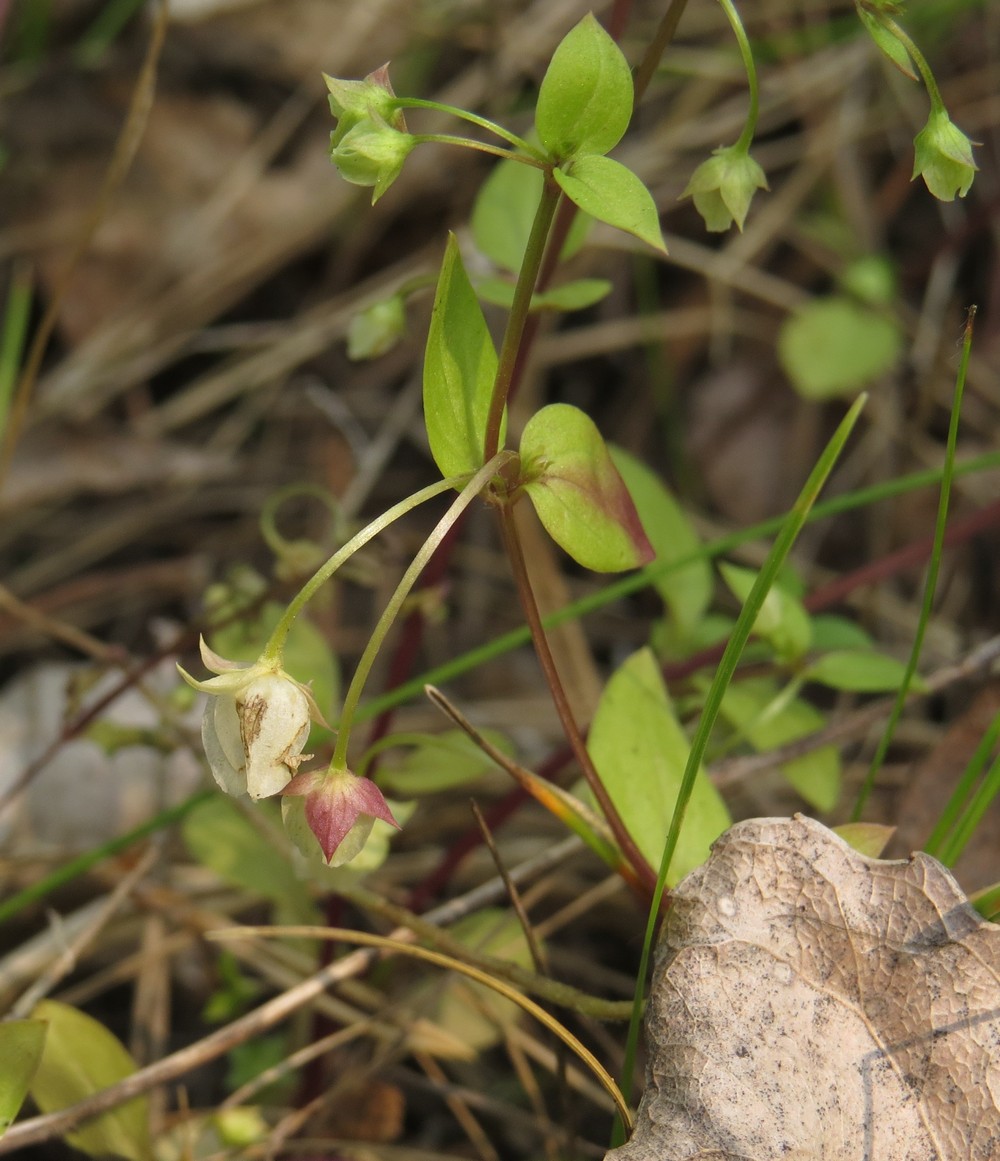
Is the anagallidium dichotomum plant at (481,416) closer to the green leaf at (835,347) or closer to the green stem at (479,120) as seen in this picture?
the green stem at (479,120)

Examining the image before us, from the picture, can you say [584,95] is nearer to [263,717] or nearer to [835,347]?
[263,717]

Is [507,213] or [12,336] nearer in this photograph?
[507,213]

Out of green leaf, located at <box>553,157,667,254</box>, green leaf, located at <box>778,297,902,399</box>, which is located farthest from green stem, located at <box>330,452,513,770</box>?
green leaf, located at <box>778,297,902,399</box>

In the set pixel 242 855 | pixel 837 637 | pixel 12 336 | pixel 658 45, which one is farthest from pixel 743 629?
pixel 12 336

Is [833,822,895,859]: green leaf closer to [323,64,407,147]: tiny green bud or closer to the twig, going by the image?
the twig

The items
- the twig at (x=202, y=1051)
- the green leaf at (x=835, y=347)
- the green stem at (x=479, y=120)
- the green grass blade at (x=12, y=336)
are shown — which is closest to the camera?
the green stem at (x=479, y=120)

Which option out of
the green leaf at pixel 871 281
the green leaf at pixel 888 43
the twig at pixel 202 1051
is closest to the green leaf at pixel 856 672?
the twig at pixel 202 1051
